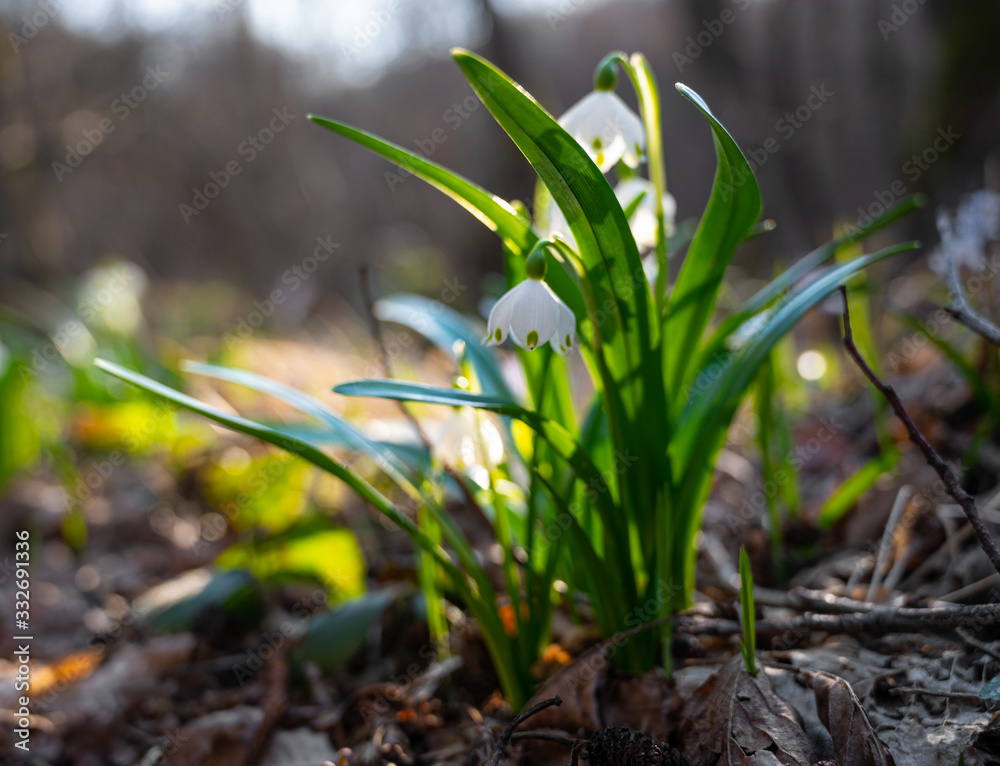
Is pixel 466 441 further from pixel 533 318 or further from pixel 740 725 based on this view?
pixel 740 725

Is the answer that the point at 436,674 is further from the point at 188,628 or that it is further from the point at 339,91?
the point at 339,91

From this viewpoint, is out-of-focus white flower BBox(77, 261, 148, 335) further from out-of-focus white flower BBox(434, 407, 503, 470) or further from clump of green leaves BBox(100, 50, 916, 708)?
out-of-focus white flower BBox(434, 407, 503, 470)

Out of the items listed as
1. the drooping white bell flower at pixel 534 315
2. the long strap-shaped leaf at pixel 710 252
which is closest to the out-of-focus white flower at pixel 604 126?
the long strap-shaped leaf at pixel 710 252

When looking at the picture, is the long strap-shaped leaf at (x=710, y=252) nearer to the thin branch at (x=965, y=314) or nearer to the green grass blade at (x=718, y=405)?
the green grass blade at (x=718, y=405)

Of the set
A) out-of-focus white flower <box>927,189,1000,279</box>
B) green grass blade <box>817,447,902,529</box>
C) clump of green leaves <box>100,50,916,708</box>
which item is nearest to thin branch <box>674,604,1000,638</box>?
clump of green leaves <box>100,50,916,708</box>

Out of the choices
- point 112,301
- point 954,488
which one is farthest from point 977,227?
point 112,301

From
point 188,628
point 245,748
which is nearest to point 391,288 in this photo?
point 188,628
